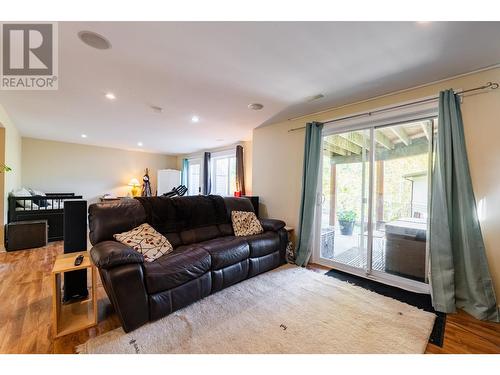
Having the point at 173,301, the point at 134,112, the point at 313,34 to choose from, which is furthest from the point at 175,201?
the point at 313,34

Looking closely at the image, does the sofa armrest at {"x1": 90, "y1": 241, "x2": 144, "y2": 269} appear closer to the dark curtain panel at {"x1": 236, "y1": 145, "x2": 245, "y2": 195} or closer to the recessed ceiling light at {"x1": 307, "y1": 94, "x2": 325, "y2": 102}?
the recessed ceiling light at {"x1": 307, "y1": 94, "x2": 325, "y2": 102}

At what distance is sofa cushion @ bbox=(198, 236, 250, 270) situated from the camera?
2234 millimetres

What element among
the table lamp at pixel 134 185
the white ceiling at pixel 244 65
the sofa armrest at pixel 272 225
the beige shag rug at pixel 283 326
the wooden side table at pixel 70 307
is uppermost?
the white ceiling at pixel 244 65

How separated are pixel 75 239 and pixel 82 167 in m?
5.04

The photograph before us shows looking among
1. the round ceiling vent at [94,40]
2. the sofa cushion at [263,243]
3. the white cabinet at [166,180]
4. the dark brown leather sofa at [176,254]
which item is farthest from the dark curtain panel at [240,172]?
the round ceiling vent at [94,40]

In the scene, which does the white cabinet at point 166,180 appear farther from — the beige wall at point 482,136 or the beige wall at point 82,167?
the beige wall at point 482,136

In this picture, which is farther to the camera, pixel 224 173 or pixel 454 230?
pixel 224 173

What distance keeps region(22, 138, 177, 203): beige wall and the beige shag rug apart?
574 centimetres

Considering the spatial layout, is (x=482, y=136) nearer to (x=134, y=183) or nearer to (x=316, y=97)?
(x=316, y=97)

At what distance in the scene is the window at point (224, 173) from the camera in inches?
226

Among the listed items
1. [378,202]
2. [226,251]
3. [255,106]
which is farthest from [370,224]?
[255,106]

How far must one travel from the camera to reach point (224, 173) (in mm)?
6012

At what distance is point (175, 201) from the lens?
282cm

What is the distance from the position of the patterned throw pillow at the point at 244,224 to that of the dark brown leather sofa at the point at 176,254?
9 cm
